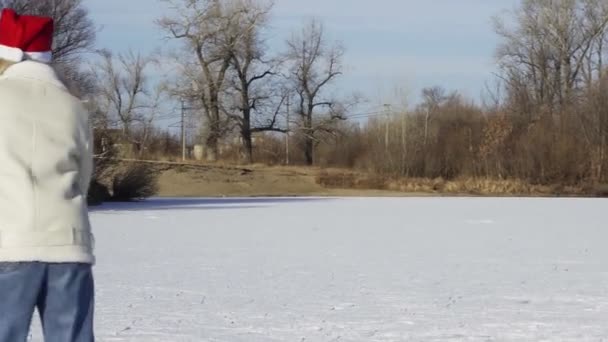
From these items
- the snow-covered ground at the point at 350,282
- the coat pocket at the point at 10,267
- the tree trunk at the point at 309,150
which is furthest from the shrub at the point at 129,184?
the coat pocket at the point at 10,267

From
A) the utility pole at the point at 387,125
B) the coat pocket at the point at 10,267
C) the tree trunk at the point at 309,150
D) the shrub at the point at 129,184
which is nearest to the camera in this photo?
the coat pocket at the point at 10,267

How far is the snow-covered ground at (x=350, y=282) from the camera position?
655cm

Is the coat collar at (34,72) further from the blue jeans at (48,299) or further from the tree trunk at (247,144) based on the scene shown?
the tree trunk at (247,144)

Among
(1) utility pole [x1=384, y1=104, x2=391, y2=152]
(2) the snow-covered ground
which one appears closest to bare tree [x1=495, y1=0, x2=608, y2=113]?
(1) utility pole [x1=384, y1=104, x2=391, y2=152]

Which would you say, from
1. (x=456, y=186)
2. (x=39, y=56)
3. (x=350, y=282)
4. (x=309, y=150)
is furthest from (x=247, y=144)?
(x=39, y=56)

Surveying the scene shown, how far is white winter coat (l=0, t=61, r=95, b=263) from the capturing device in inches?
110

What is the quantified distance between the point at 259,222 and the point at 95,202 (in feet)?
32.7

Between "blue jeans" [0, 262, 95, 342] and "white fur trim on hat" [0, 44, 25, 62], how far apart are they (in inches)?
24.3

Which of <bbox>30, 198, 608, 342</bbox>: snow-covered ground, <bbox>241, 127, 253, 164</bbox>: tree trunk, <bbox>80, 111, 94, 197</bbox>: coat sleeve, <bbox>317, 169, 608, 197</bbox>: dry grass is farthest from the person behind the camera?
<bbox>241, 127, 253, 164</bbox>: tree trunk

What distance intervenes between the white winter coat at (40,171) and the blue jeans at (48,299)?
4 cm

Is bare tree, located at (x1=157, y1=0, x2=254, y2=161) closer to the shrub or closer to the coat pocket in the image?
the shrub

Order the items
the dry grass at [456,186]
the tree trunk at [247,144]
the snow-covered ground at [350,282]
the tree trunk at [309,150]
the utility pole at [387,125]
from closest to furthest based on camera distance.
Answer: the snow-covered ground at [350,282], the dry grass at [456,186], the utility pole at [387,125], the tree trunk at [247,144], the tree trunk at [309,150]

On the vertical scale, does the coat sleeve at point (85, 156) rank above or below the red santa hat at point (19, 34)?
below

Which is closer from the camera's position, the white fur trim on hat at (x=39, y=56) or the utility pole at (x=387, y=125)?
the white fur trim on hat at (x=39, y=56)
